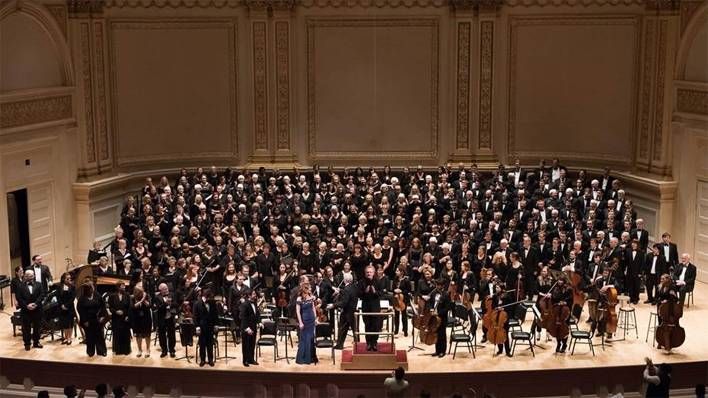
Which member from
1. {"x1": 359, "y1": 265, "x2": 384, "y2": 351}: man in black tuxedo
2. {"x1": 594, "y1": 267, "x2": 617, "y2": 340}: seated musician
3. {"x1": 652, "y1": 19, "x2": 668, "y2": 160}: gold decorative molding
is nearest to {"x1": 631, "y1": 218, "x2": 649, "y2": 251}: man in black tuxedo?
{"x1": 594, "y1": 267, "x2": 617, "y2": 340}: seated musician

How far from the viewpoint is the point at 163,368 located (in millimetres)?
13898

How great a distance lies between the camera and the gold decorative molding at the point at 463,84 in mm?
23547

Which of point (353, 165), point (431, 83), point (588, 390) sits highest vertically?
point (431, 83)

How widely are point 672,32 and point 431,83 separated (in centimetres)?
567

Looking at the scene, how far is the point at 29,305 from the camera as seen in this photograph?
16.1 meters

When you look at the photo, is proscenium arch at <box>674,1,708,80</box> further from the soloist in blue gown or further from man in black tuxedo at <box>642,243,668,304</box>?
the soloist in blue gown

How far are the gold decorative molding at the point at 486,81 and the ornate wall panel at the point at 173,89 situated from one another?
19.3ft

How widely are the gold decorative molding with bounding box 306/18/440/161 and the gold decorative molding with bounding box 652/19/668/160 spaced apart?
509cm

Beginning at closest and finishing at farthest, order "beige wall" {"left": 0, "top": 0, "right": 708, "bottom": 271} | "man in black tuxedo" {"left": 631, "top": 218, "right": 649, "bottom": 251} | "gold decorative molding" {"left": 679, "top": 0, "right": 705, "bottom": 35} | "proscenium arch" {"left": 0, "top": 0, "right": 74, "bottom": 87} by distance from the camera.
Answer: "man in black tuxedo" {"left": 631, "top": 218, "right": 649, "bottom": 251}
"proscenium arch" {"left": 0, "top": 0, "right": 74, "bottom": 87}
"gold decorative molding" {"left": 679, "top": 0, "right": 705, "bottom": 35}
"beige wall" {"left": 0, "top": 0, "right": 708, "bottom": 271}

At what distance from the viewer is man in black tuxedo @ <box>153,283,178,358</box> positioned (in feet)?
51.2

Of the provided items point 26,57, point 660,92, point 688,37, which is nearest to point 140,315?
point 26,57

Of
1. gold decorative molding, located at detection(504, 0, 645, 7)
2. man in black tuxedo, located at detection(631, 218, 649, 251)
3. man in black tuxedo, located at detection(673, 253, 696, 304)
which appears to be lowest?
man in black tuxedo, located at detection(673, 253, 696, 304)

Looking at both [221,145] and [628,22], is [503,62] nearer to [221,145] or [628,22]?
[628,22]

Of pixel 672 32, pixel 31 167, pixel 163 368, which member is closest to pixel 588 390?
pixel 163 368
